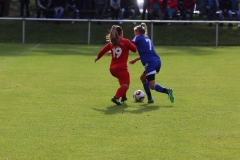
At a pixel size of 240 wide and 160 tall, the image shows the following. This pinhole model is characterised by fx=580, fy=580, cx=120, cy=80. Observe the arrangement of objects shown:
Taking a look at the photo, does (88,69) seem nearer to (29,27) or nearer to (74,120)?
(74,120)

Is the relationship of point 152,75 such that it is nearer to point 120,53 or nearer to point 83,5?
point 120,53

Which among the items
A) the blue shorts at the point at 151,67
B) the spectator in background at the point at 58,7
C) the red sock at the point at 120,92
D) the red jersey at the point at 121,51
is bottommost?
the red sock at the point at 120,92

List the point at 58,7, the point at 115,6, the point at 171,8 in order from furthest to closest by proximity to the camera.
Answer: the point at 171,8
the point at 58,7
the point at 115,6

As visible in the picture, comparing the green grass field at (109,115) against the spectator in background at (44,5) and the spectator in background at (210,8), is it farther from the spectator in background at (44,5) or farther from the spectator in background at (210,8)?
the spectator in background at (44,5)

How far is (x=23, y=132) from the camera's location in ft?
27.2

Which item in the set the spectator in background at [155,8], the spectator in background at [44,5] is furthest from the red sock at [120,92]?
the spectator in background at [44,5]

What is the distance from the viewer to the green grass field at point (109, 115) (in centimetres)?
725

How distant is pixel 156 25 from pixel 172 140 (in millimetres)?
20169

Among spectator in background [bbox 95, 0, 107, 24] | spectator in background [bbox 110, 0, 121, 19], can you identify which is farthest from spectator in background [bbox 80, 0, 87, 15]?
spectator in background [bbox 110, 0, 121, 19]

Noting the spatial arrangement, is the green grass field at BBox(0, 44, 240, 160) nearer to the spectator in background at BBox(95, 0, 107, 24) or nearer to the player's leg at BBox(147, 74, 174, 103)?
the player's leg at BBox(147, 74, 174, 103)

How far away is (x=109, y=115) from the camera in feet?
31.9

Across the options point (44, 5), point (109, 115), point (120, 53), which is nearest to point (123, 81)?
point (120, 53)

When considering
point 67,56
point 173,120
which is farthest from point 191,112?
point 67,56

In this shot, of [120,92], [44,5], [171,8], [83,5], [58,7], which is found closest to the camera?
[120,92]
